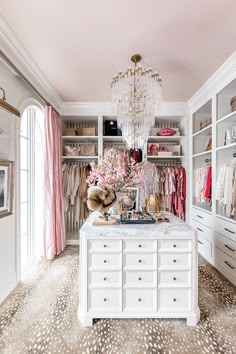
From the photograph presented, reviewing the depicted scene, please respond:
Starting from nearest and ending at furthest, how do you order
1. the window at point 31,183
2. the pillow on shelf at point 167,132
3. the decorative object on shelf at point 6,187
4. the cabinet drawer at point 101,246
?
1. the cabinet drawer at point 101,246
2. the decorative object on shelf at point 6,187
3. the window at point 31,183
4. the pillow on shelf at point 167,132

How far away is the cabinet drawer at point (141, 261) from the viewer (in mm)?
1862

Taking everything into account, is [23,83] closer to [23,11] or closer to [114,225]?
[23,11]

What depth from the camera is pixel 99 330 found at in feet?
5.93

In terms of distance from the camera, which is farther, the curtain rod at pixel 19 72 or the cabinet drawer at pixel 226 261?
the cabinet drawer at pixel 226 261

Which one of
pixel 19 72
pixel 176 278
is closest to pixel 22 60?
pixel 19 72

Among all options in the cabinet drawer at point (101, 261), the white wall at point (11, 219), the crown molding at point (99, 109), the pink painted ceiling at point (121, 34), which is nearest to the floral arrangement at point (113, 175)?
the cabinet drawer at point (101, 261)

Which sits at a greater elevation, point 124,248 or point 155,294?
point 124,248

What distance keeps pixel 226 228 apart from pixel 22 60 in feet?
10.2

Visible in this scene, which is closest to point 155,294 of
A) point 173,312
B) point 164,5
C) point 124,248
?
point 173,312

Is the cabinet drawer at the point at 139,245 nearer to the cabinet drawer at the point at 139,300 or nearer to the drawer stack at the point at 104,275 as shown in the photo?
the drawer stack at the point at 104,275

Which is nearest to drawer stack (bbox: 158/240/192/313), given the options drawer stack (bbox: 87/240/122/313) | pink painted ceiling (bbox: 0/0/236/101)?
drawer stack (bbox: 87/240/122/313)

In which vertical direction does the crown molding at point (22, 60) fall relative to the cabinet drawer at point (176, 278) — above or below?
above

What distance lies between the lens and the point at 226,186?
8.83 ft

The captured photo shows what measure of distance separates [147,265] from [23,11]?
2350 mm
